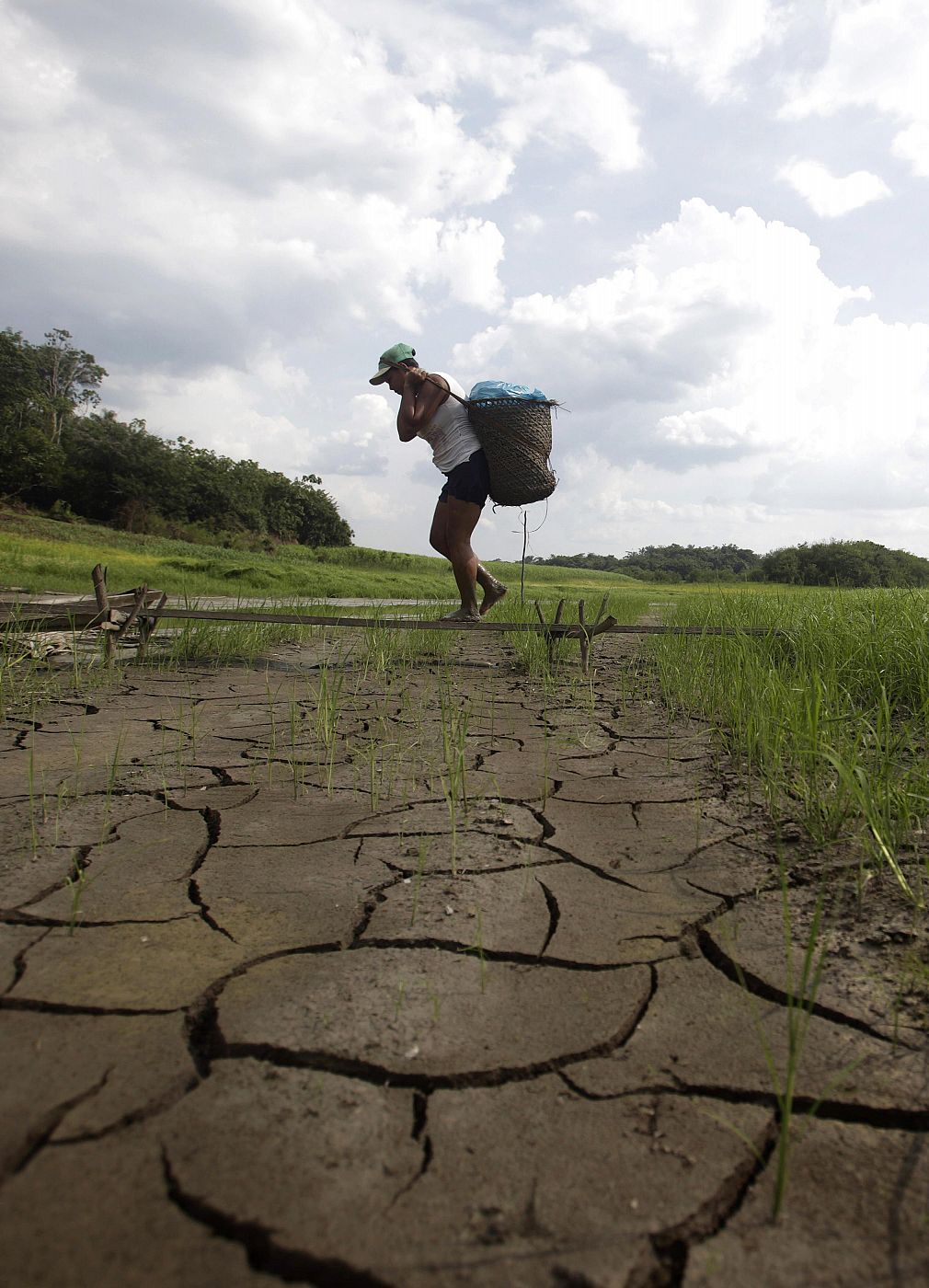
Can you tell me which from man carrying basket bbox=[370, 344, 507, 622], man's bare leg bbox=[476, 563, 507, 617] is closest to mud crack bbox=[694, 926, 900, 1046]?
man carrying basket bbox=[370, 344, 507, 622]

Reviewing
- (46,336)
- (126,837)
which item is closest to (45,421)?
(46,336)

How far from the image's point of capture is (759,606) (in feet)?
17.8

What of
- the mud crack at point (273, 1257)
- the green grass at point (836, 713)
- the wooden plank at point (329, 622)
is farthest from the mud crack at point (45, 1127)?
the wooden plank at point (329, 622)

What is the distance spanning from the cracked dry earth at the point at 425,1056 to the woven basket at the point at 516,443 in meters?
2.71

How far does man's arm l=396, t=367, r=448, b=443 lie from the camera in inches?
169

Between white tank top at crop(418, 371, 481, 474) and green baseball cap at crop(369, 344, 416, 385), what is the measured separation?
21cm

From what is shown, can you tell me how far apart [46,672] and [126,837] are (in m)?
2.66

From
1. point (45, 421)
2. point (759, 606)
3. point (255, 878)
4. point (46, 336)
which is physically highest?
point (46, 336)

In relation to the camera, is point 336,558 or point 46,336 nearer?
point 336,558

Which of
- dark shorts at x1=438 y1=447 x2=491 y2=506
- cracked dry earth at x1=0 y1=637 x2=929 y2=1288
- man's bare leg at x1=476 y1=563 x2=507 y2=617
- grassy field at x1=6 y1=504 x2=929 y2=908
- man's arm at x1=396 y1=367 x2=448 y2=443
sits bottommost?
cracked dry earth at x1=0 y1=637 x2=929 y2=1288

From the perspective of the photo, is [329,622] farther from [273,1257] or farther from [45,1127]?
[273,1257]

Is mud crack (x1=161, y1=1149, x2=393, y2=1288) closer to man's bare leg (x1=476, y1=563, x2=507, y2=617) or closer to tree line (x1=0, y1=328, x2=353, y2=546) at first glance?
man's bare leg (x1=476, y1=563, x2=507, y2=617)

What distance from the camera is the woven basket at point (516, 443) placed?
14.0ft

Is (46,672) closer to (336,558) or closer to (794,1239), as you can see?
(794,1239)
